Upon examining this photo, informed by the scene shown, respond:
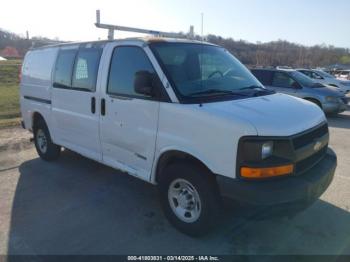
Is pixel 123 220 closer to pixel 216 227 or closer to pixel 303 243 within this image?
pixel 216 227

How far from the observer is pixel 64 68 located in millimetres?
5289

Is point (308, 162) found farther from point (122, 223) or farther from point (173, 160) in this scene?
point (122, 223)

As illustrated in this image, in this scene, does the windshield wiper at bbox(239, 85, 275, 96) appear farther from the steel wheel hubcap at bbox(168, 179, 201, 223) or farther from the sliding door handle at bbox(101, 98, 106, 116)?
the sliding door handle at bbox(101, 98, 106, 116)

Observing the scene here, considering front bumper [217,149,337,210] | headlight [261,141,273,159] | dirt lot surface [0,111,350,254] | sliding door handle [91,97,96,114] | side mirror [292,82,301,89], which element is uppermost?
sliding door handle [91,97,96,114]

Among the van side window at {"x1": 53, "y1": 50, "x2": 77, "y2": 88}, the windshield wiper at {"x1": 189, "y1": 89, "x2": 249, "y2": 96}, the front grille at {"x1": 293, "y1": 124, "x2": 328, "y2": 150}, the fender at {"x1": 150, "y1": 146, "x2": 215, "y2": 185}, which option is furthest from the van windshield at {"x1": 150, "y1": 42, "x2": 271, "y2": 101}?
the van side window at {"x1": 53, "y1": 50, "x2": 77, "y2": 88}

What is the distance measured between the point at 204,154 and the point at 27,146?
547cm

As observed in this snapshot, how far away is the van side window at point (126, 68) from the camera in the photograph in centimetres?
392

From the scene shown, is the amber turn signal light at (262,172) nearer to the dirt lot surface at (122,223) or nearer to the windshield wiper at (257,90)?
the dirt lot surface at (122,223)

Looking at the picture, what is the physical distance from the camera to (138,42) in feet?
13.1

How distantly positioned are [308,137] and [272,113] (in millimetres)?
479

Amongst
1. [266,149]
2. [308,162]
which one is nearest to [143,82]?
[266,149]

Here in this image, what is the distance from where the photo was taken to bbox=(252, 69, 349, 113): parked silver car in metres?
11.3

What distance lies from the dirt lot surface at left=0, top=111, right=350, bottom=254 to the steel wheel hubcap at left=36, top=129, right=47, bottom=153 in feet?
2.55

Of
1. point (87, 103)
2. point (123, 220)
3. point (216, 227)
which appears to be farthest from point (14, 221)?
point (216, 227)
